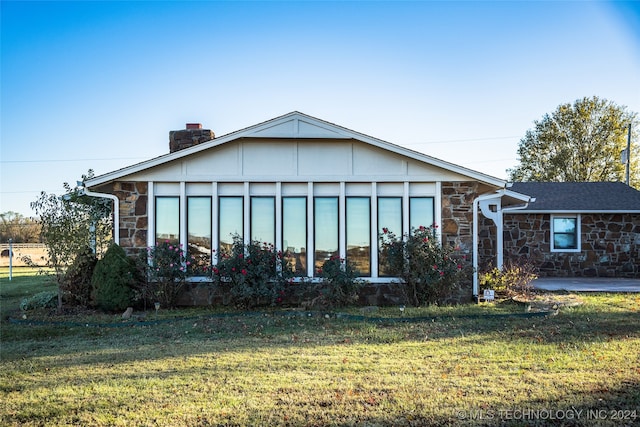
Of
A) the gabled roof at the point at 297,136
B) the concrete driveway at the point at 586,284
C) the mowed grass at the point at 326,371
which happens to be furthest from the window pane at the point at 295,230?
the concrete driveway at the point at 586,284

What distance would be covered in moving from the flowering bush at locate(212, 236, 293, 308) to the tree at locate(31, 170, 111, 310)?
2.79 meters

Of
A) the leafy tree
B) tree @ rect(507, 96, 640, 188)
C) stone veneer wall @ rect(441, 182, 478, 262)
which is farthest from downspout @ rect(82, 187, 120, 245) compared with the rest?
tree @ rect(507, 96, 640, 188)

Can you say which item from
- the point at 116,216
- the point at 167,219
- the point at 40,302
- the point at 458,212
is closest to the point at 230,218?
the point at 167,219

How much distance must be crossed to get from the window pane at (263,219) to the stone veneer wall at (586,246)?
A: 9.59m

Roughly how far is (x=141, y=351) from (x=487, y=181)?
7446mm

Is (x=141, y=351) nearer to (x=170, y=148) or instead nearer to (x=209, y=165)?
(x=209, y=165)

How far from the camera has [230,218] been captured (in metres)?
11.0

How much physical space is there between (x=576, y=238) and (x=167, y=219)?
45.1 ft

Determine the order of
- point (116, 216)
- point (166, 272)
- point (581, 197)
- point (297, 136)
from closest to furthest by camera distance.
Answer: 1. point (166, 272)
2. point (297, 136)
3. point (116, 216)
4. point (581, 197)

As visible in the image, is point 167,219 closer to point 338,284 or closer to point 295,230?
point 295,230

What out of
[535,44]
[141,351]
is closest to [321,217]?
[141,351]

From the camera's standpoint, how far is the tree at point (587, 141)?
95.9 feet

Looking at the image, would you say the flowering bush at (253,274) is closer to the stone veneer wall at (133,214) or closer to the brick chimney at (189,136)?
the stone veneer wall at (133,214)

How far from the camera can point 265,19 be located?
13.5 m
